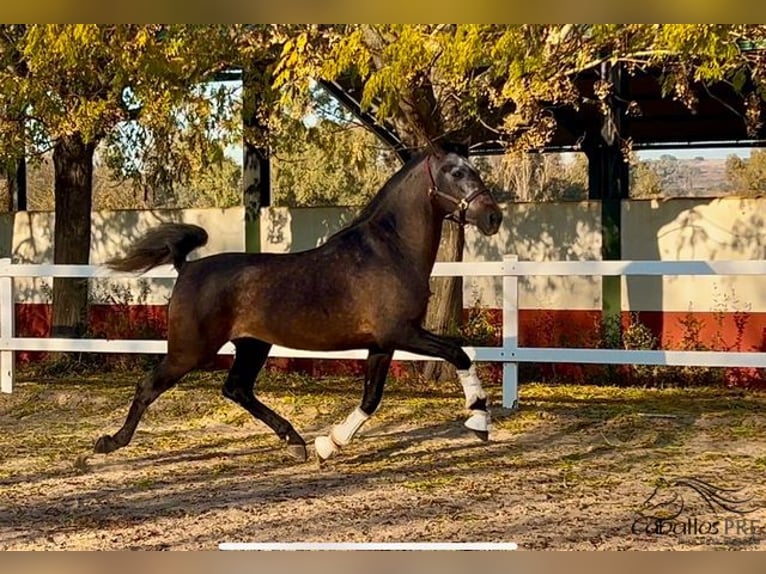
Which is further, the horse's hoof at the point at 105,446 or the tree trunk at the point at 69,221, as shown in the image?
the tree trunk at the point at 69,221

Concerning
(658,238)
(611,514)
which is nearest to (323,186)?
(658,238)

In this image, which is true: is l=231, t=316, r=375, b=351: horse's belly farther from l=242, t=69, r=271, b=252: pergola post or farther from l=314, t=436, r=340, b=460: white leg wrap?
l=242, t=69, r=271, b=252: pergola post

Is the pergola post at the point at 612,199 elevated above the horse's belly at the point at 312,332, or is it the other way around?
the pergola post at the point at 612,199

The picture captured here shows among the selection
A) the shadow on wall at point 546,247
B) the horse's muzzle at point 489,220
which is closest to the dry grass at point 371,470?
the horse's muzzle at point 489,220

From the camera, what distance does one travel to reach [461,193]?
5172 mm

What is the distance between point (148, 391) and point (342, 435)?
1212 millimetres

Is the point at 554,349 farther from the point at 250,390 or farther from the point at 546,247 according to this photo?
the point at 250,390

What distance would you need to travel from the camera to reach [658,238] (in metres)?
10.4

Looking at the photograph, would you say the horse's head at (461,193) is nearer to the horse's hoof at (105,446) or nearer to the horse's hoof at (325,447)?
the horse's hoof at (325,447)

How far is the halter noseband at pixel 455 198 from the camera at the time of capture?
5121mm

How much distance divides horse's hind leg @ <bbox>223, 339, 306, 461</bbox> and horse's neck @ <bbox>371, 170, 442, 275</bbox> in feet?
3.73

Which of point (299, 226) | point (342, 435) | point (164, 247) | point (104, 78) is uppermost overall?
point (104, 78)

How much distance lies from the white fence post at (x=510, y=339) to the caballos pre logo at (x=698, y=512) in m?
2.77

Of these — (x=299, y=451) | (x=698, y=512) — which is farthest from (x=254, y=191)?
(x=698, y=512)
